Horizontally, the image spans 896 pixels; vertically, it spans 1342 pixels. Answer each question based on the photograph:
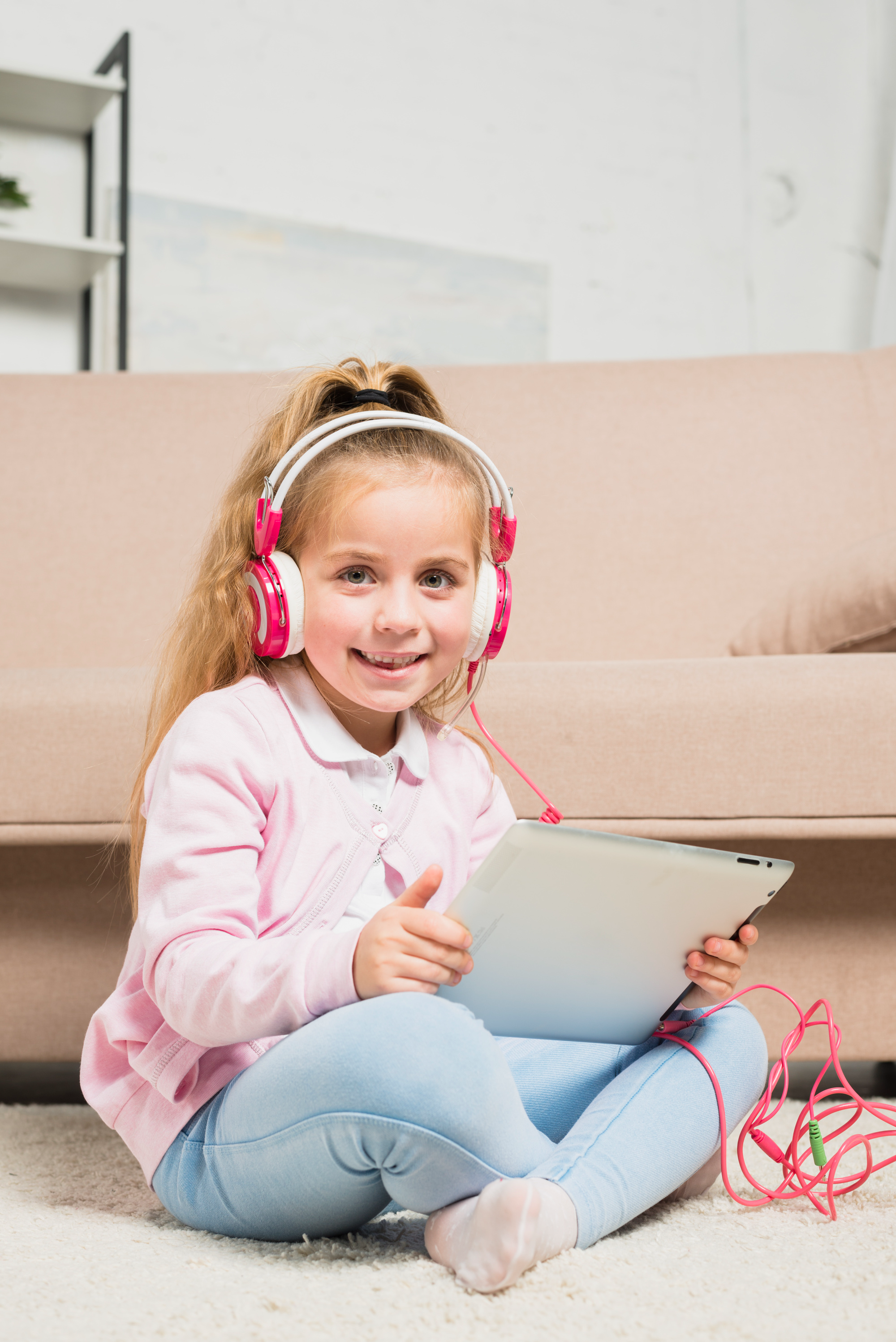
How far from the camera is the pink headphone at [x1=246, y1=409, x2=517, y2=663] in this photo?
815 mm

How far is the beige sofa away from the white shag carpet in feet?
1.12

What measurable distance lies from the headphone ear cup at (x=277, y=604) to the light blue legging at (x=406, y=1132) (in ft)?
0.86

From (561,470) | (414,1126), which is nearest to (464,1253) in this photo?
(414,1126)

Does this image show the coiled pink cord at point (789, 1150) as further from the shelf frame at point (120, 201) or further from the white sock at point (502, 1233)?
the shelf frame at point (120, 201)

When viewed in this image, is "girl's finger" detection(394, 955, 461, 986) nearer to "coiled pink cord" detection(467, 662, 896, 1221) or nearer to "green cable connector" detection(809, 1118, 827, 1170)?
"coiled pink cord" detection(467, 662, 896, 1221)

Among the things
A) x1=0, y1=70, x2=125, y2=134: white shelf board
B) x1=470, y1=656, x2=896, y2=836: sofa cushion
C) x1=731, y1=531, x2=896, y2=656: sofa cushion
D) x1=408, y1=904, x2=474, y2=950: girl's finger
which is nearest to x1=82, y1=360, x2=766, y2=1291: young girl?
x1=408, y1=904, x2=474, y2=950: girl's finger

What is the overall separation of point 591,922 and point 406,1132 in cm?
17

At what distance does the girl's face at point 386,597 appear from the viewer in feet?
2.75

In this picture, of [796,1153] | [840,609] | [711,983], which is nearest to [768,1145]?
[796,1153]

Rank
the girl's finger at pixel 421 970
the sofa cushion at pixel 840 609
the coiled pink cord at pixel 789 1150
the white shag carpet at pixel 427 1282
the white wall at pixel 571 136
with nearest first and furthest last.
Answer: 1. the white shag carpet at pixel 427 1282
2. the girl's finger at pixel 421 970
3. the coiled pink cord at pixel 789 1150
4. the sofa cushion at pixel 840 609
5. the white wall at pixel 571 136

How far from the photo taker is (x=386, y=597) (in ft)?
2.76

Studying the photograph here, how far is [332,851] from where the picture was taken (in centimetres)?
83

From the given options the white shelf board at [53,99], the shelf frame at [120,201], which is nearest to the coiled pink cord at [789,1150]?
the shelf frame at [120,201]

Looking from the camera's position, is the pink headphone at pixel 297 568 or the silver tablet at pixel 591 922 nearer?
the silver tablet at pixel 591 922
